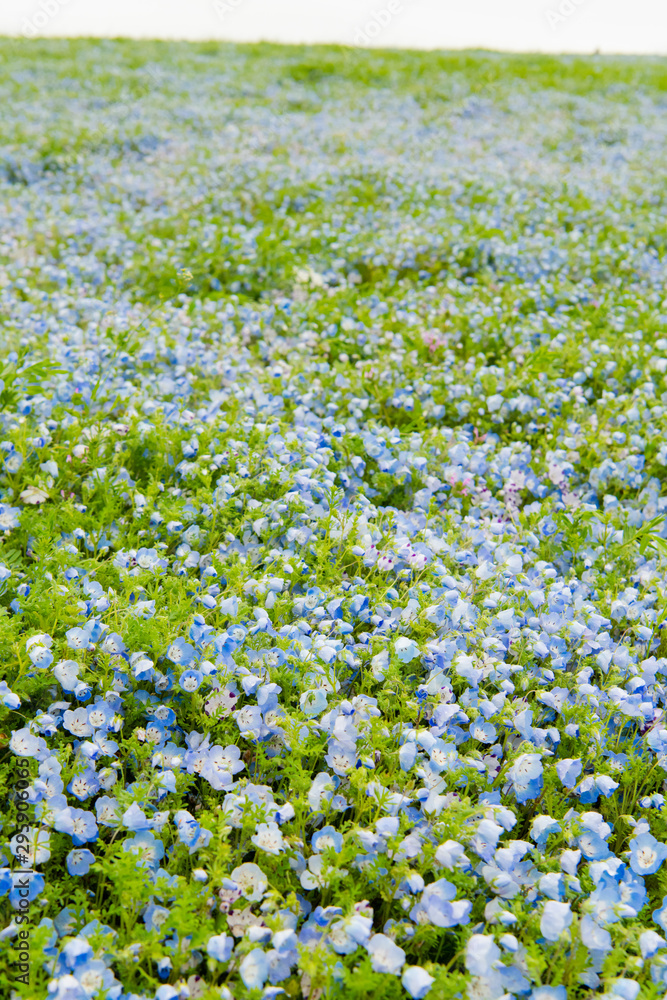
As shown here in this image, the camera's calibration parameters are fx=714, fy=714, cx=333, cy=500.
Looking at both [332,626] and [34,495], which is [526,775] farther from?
[34,495]

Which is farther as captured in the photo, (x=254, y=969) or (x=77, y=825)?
(x=77, y=825)

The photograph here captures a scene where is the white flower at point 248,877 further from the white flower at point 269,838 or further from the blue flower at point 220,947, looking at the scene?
the blue flower at point 220,947

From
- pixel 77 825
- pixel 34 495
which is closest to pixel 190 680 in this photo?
pixel 77 825

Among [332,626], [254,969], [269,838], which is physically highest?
[332,626]

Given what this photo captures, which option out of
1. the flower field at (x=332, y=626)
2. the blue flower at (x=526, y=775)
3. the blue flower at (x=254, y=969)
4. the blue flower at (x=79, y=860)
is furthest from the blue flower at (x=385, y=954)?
the blue flower at (x=79, y=860)

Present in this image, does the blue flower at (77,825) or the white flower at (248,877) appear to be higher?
the blue flower at (77,825)

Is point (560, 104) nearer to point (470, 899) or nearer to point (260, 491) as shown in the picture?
point (260, 491)

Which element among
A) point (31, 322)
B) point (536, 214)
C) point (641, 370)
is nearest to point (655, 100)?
point (536, 214)

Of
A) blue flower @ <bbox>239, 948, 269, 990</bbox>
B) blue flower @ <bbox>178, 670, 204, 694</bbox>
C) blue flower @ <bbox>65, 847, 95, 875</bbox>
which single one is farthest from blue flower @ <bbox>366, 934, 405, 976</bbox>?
blue flower @ <bbox>178, 670, 204, 694</bbox>
